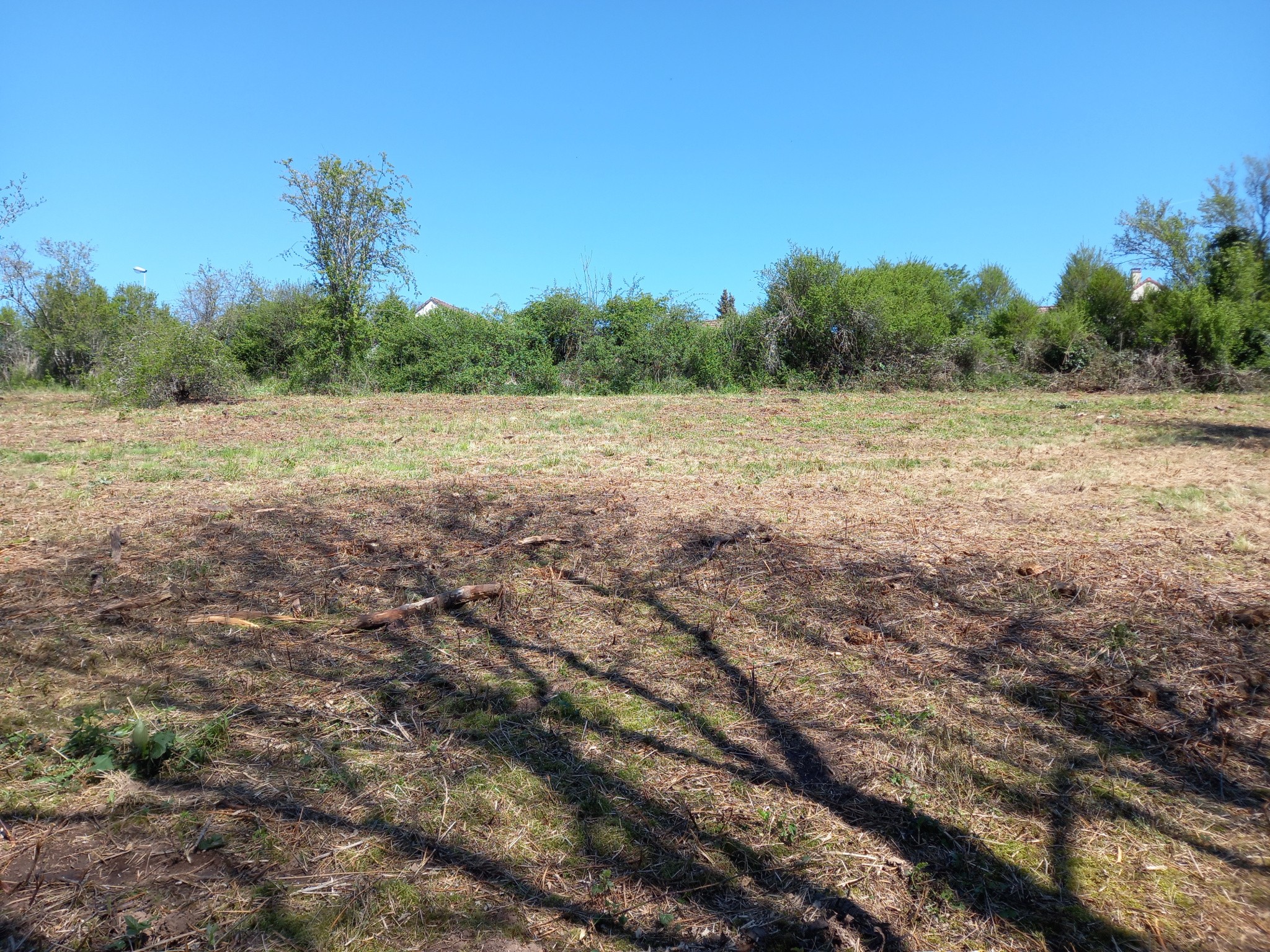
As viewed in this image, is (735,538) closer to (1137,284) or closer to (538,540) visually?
(538,540)

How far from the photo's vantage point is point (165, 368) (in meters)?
14.8

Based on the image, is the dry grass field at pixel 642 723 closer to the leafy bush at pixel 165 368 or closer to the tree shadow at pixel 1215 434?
the tree shadow at pixel 1215 434

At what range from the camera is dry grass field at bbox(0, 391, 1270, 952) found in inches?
78.9

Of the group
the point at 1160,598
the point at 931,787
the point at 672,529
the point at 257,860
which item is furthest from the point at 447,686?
the point at 1160,598

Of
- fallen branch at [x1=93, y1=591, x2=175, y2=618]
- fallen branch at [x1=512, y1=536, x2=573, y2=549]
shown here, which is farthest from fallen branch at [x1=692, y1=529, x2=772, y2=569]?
fallen branch at [x1=93, y1=591, x2=175, y2=618]

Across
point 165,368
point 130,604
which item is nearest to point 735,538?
point 130,604

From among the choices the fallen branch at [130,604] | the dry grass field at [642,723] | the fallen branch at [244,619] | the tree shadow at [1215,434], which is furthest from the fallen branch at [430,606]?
the tree shadow at [1215,434]

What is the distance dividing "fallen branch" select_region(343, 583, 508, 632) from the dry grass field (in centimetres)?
8

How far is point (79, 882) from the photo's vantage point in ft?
6.63

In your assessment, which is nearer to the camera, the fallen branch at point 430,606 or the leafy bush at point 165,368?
the fallen branch at point 430,606

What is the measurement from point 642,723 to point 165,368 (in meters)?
15.4

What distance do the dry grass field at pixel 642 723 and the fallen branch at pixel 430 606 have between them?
82mm

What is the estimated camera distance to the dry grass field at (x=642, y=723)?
6.57 ft

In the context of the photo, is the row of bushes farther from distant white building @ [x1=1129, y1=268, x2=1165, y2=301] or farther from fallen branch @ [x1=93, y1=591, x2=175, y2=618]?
fallen branch @ [x1=93, y1=591, x2=175, y2=618]
